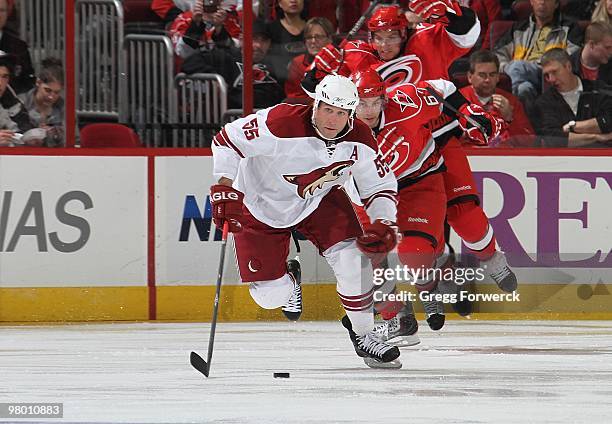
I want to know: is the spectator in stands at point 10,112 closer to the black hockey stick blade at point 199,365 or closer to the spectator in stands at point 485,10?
the spectator in stands at point 485,10

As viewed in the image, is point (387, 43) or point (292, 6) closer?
point (387, 43)

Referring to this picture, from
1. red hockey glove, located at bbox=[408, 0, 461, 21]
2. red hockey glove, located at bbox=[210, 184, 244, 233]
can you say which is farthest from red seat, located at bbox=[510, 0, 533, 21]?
red hockey glove, located at bbox=[210, 184, 244, 233]

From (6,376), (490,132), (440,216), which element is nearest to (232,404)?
(6,376)

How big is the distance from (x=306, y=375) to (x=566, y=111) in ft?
11.1

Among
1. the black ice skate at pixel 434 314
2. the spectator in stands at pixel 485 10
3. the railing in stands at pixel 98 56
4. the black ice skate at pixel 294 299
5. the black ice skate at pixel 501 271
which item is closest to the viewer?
the black ice skate at pixel 294 299

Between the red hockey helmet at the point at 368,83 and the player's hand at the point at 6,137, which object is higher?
the red hockey helmet at the point at 368,83

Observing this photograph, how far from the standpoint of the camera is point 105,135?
8.38 m

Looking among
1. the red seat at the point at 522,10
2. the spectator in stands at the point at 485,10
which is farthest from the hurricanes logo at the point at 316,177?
the red seat at the point at 522,10

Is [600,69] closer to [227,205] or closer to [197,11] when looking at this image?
[197,11]

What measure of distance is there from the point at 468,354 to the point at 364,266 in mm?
918

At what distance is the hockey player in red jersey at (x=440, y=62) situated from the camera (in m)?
7.43

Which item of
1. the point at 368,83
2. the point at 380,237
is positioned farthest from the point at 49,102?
the point at 380,237

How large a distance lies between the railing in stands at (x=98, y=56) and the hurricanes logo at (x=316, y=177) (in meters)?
2.52

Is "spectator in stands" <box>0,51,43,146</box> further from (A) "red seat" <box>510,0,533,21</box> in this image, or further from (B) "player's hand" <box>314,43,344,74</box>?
(A) "red seat" <box>510,0,533,21</box>
